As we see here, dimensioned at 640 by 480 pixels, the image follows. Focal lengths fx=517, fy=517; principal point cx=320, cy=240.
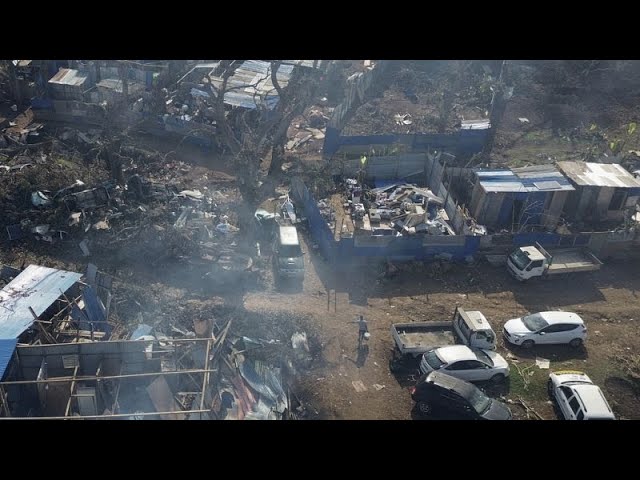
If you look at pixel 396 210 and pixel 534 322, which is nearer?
pixel 534 322

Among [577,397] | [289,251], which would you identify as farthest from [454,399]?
[289,251]

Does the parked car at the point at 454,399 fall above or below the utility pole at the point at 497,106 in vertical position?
below

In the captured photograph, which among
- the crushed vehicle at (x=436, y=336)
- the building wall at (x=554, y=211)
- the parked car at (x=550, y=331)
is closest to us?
the crushed vehicle at (x=436, y=336)

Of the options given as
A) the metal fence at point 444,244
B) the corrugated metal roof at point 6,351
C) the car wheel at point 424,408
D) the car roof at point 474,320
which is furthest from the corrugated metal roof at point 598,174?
the corrugated metal roof at point 6,351

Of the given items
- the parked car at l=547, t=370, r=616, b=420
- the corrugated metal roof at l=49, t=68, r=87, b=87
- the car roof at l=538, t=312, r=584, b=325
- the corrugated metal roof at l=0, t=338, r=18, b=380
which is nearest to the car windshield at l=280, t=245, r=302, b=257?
the car roof at l=538, t=312, r=584, b=325

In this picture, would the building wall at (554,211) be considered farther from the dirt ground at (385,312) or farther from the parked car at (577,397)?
the parked car at (577,397)

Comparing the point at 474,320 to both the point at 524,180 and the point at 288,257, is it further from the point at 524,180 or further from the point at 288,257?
the point at 524,180

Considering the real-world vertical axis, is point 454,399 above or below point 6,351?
below
